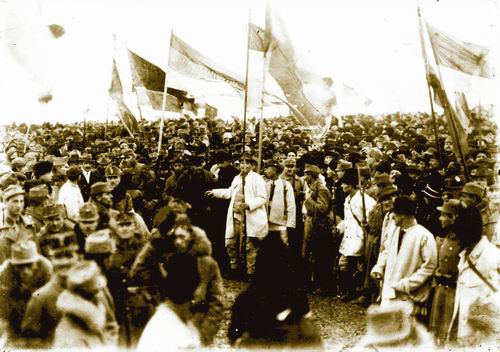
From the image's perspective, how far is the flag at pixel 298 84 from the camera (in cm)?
775

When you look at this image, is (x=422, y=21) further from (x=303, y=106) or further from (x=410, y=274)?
(x=410, y=274)

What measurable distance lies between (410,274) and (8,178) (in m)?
4.68

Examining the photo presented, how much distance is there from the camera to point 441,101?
7.11 meters

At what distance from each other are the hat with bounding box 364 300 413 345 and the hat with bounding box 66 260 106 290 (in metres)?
2.94

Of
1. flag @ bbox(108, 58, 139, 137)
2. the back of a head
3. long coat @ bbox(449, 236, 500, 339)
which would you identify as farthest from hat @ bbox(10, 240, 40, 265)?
flag @ bbox(108, 58, 139, 137)

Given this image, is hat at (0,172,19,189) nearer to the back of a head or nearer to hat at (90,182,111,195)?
hat at (90,182,111,195)

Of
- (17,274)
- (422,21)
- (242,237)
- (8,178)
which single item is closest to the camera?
A: (17,274)

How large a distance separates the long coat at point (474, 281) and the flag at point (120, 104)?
25.4ft

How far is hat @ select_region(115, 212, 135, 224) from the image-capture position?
591 cm

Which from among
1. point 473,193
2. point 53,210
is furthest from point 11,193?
point 473,193

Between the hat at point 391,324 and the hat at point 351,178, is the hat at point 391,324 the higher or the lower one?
the lower one

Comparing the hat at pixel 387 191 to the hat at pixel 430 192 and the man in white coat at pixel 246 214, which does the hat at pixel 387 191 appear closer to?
the hat at pixel 430 192

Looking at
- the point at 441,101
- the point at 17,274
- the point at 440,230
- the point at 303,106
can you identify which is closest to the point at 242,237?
the point at 303,106

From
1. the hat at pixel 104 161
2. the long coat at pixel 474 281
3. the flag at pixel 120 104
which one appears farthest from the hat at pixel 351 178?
the flag at pixel 120 104
